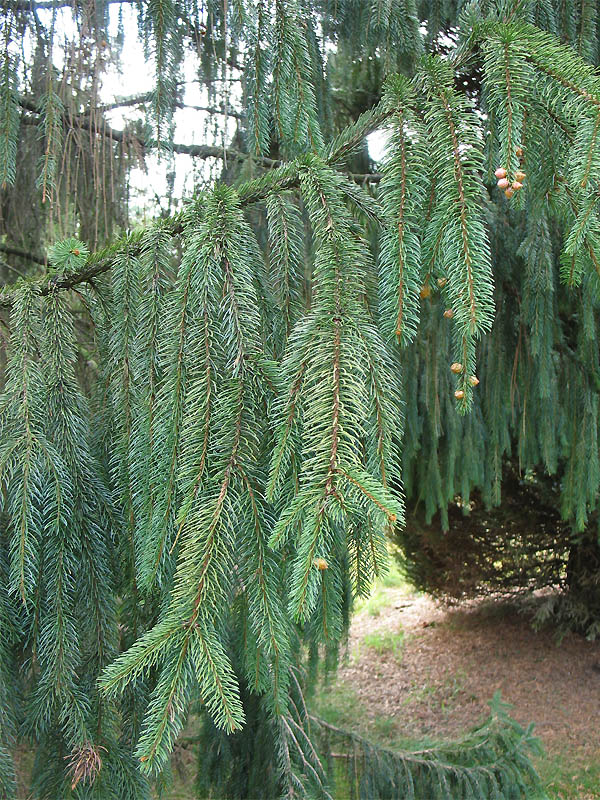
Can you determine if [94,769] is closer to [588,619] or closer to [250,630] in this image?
[250,630]

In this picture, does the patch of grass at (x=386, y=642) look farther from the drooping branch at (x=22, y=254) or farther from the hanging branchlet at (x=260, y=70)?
the hanging branchlet at (x=260, y=70)

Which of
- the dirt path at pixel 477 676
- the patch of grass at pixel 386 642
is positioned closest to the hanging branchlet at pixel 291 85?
the dirt path at pixel 477 676

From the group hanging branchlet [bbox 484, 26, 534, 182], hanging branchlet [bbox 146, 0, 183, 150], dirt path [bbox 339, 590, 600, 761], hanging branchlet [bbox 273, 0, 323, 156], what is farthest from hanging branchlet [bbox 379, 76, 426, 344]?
dirt path [bbox 339, 590, 600, 761]

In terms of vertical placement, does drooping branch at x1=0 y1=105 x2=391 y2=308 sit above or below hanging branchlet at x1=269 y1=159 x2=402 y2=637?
above

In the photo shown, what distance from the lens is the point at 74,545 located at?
3.83ft

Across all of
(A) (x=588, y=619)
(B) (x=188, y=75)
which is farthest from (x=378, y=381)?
(A) (x=588, y=619)

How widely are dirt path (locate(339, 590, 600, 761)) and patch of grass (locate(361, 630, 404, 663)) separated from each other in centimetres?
2

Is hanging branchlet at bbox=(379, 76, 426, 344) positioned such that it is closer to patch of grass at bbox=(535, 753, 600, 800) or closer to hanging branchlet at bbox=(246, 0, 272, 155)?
hanging branchlet at bbox=(246, 0, 272, 155)

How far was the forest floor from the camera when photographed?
14.8 feet

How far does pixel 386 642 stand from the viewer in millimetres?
6508

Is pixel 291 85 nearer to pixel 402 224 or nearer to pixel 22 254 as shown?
→ pixel 402 224

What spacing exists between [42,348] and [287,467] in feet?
1.82

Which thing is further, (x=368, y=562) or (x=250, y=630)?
(x=250, y=630)

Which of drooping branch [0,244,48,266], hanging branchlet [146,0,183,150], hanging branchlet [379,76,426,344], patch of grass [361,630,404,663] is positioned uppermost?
hanging branchlet [146,0,183,150]
